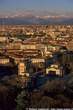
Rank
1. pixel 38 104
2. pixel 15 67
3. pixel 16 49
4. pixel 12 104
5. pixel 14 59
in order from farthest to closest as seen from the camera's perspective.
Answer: pixel 16 49, pixel 14 59, pixel 15 67, pixel 12 104, pixel 38 104

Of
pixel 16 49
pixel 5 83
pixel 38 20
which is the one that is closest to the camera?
pixel 5 83

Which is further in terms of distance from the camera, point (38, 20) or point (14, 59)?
point (38, 20)

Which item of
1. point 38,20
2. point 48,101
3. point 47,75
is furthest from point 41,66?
point 38,20

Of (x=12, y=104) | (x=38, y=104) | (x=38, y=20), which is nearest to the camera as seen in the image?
(x=38, y=104)

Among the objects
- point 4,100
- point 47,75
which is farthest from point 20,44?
point 4,100

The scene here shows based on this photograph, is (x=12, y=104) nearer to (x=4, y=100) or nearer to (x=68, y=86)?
(x=4, y=100)

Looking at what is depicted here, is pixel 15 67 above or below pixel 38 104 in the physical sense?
below

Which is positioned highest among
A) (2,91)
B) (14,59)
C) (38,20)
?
(2,91)

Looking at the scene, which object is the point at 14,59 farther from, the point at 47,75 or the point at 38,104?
the point at 38,104

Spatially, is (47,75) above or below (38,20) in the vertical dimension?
above
